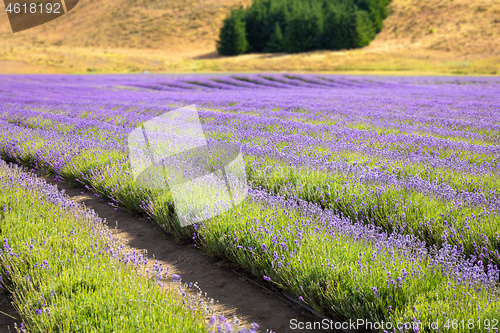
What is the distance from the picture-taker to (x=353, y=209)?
12.8 feet

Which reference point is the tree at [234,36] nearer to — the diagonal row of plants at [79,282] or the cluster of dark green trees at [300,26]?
the cluster of dark green trees at [300,26]

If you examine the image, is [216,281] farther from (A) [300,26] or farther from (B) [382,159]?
(A) [300,26]

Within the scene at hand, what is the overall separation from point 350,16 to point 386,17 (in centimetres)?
1677

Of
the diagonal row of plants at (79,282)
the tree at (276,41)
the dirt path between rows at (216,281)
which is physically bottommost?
the dirt path between rows at (216,281)

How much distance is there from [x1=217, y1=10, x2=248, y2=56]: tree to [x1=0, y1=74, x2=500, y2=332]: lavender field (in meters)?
53.1

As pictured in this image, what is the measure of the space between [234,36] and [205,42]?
18.4 meters

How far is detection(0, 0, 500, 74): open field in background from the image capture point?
44.6 metres

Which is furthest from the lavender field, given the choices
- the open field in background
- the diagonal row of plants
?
the open field in background

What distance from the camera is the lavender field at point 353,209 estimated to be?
7.85 feet

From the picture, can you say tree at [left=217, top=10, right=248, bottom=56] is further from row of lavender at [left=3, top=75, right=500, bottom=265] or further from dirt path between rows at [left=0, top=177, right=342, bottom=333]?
dirt path between rows at [left=0, top=177, right=342, bottom=333]

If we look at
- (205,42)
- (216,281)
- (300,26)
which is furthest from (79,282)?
(205,42)

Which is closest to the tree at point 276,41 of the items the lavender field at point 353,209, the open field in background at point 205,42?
the open field in background at point 205,42

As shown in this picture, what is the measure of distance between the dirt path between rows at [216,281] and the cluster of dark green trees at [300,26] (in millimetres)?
54399

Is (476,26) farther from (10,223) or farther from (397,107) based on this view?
(10,223)
